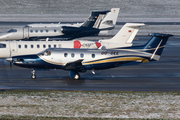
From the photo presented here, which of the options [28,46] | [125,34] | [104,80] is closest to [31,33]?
[28,46]

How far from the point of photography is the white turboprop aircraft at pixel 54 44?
102ft

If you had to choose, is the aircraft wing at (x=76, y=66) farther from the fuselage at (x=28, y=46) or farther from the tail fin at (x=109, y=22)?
the tail fin at (x=109, y=22)

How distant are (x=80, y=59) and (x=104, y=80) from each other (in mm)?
2685

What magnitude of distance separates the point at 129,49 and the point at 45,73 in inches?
315

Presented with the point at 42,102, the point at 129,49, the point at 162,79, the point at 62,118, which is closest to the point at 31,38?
the point at 129,49

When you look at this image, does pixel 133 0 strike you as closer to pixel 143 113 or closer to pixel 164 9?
pixel 164 9

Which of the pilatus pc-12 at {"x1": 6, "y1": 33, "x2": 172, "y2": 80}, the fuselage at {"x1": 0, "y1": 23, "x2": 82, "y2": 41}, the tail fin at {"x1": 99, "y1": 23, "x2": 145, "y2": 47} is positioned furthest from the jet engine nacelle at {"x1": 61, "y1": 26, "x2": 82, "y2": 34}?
the pilatus pc-12 at {"x1": 6, "y1": 33, "x2": 172, "y2": 80}

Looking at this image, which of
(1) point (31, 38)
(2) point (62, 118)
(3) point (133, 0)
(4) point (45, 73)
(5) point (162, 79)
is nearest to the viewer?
(2) point (62, 118)

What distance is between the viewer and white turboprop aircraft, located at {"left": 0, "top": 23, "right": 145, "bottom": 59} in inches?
1230

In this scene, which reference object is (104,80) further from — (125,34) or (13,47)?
(13,47)

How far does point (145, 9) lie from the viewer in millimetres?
134375

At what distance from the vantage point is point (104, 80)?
2556 centimetres

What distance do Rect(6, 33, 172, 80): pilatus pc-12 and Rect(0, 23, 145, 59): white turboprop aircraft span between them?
642 centimetres

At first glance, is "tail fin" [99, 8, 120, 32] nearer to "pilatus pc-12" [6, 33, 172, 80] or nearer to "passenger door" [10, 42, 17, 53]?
"passenger door" [10, 42, 17, 53]
